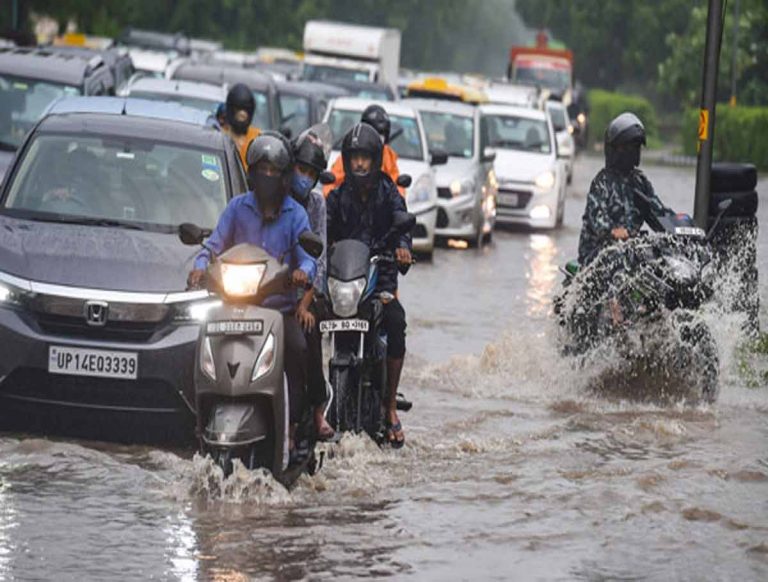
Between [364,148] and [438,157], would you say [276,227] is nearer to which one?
[364,148]

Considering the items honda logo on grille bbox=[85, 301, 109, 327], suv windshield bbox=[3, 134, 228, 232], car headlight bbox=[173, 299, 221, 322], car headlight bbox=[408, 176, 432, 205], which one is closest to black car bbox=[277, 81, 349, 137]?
car headlight bbox=[408, 176, 432, 205]

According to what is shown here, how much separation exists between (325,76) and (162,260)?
36.0 meters

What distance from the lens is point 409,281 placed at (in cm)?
2253

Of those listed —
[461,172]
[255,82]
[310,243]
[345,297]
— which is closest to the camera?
[310,243]

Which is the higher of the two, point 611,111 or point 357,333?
point 357,333

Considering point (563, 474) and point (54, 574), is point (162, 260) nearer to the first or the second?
point (563, 474)

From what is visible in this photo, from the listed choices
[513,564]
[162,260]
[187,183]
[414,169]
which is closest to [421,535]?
[513,564]

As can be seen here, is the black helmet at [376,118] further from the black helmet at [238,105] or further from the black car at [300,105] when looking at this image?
the black car at [300,105]

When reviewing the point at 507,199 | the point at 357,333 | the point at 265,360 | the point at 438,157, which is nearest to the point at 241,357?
the point at 265,360

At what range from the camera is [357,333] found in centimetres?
1133

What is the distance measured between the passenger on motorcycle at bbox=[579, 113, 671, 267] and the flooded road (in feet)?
2.98

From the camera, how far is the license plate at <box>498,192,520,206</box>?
32.0 meters

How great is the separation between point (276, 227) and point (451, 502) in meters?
1.53

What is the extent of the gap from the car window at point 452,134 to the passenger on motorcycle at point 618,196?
44.7 ft
